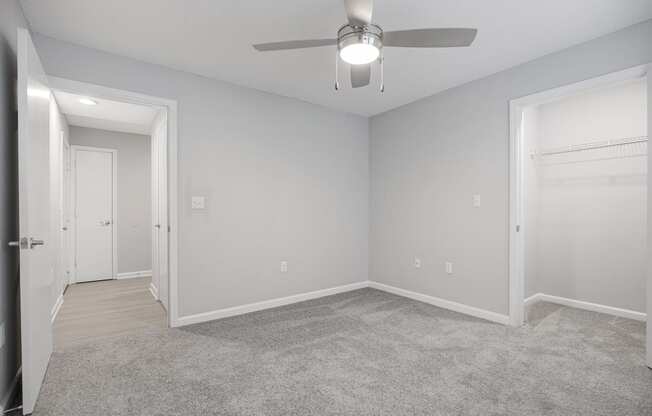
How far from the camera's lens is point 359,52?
1898mm

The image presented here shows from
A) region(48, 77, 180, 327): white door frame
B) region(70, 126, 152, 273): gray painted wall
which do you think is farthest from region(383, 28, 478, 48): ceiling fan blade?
region(70, 126, 152, 273): gray painted wall

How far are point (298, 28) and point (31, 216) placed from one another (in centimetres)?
202

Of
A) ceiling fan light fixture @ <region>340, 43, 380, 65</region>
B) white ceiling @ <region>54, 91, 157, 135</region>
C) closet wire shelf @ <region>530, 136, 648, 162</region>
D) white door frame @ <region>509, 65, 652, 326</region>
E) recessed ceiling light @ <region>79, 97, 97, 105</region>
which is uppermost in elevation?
white ceiling @ <region>54, 91, 157, 135</region>

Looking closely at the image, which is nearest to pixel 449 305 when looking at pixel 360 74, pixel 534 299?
pixel 534 299

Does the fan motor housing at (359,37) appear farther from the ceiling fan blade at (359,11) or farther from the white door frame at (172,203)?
the white door frame at (172,203)

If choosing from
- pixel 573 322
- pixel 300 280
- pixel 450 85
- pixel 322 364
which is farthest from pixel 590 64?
pixel 300 280

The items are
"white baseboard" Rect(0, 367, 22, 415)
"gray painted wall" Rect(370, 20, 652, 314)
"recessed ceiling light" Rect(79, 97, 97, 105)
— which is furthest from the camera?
"recessed ceiling light" Rect(79, 97, 97, 105)

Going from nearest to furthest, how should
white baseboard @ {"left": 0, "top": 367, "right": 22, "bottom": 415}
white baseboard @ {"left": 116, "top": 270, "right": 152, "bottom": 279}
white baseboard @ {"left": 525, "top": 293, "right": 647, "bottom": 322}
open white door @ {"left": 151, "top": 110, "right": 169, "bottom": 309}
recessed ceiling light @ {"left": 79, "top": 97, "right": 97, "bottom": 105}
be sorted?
white baseboard @ {"left": 0, "top": 367, "right": 22, "bottom": 415} < white baseboard @ {"left": 525, "top": 293, "right": 647, "bottom": 322} < open white door @ {"left": 151, "top": 110, "right": 169, "bottom": 309} < recessed ceiling light @ {"left": 79, "top": 97, "right": 97, "bottom": 105} < white baseboard @ {"left": 116, "top": 270, "right": 152, "bottom": 279}

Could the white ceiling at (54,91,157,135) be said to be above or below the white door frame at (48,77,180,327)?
above

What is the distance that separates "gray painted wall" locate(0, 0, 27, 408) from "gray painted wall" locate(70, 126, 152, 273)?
11.8 ft

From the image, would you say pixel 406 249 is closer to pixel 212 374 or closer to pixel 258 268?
pixel 258 268

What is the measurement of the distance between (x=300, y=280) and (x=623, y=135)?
12.3 feet

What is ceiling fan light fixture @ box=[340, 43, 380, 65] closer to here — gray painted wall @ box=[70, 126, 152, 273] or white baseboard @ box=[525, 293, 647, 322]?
white baseboard @ box=[525, 293, 647, 322]

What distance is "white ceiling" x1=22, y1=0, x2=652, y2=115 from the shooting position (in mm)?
2123
